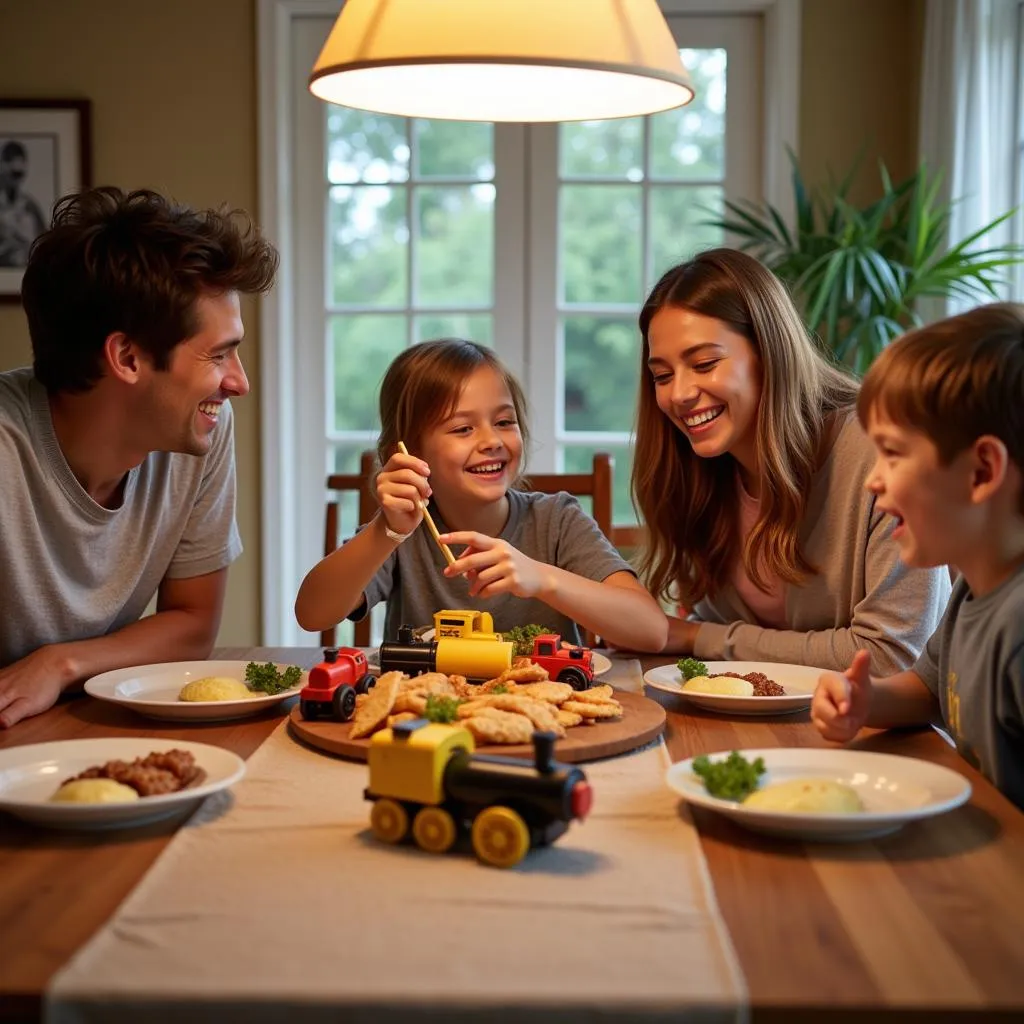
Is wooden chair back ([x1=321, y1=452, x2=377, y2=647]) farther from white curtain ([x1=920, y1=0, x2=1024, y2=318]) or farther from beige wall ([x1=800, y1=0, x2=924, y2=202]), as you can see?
beige wall ([x1=800, y1=0, x2=924, y2=202])

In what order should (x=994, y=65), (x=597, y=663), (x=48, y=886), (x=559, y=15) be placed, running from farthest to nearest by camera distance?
1. (x=994, y=65)
2. (x=597, y=663)
3. (x=559, y=15)
4. (x=48, y=886)

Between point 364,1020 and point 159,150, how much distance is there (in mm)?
3977

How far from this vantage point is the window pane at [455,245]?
4410 mm

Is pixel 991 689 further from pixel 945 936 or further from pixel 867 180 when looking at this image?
pixel 867 180

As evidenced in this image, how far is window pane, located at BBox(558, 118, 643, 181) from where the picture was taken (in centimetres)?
436

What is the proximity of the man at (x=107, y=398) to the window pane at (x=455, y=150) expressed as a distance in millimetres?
2493

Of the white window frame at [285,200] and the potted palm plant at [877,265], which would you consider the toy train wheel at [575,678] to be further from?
the white window frame at [285,200]

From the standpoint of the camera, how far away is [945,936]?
0.94m

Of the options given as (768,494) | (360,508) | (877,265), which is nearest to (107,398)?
(360,508)

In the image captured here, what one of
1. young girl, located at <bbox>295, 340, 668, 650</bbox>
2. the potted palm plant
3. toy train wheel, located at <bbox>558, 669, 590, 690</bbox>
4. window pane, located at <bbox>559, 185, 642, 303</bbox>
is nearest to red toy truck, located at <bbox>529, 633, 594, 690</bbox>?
toy train wheel, located at <bbox>558, 669, 590, 690</bbox>

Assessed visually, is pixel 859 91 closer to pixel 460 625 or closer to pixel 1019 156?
pixel 1019 156

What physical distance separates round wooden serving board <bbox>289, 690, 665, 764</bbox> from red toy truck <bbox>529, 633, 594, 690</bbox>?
0.35ft

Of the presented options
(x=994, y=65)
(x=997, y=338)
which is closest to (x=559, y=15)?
(x=997, y=338)

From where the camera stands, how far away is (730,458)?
2.25 metres
